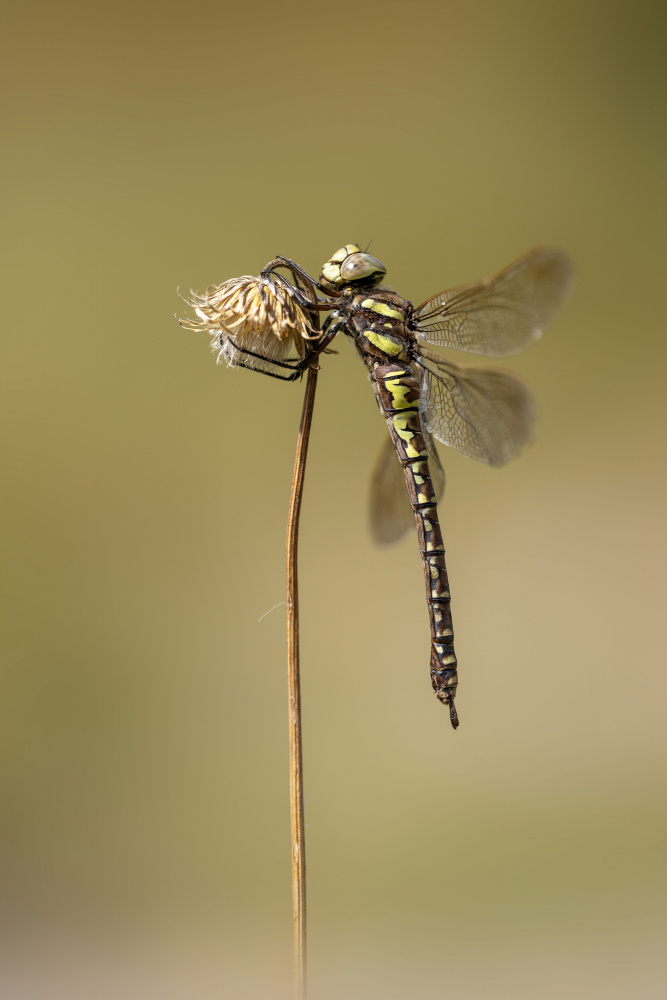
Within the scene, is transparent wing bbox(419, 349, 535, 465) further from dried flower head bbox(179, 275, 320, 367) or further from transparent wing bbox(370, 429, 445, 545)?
dried flower head bbox(179, 275, 320, 367)

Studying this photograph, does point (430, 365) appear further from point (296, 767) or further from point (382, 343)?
point (296, 767)

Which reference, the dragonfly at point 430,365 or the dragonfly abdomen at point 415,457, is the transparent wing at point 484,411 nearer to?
the dragonfly at point 430,365

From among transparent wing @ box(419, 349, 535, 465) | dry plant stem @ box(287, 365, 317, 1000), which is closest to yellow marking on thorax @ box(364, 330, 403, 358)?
transparent wing @ box(419, 349, 535, 465)

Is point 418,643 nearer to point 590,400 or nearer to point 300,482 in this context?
point 590,400

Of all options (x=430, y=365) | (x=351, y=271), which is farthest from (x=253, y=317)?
(x=430, y=365)

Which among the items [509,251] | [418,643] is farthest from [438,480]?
[509,251]

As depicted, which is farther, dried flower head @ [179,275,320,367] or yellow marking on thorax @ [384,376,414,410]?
yellow marking on thorax @ [384,376,414,410]
